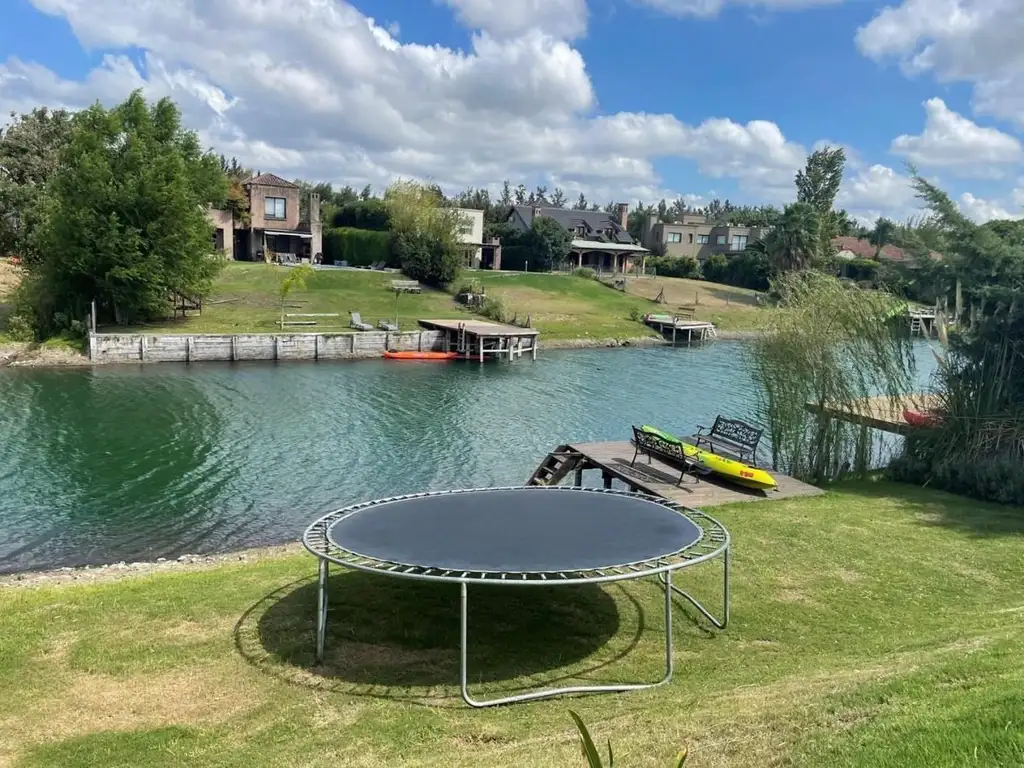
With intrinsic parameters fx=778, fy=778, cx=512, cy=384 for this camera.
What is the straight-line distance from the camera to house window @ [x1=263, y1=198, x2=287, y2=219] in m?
73.6

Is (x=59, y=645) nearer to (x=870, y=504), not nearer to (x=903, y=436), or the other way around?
(x=870, y=504)

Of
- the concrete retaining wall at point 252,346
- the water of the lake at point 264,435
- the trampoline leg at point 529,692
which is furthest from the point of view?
the concrete retaining wall at point 252,346

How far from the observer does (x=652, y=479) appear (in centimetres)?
1722

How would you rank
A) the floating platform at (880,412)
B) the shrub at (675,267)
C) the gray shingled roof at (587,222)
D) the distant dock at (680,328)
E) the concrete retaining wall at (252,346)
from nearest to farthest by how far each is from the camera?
the floating platform at (880,412) → the concrete retaining wall at (252,346) → the distant dock at (680,328) → the shrub at (675,267) → the gray shingled roof at (587,222)

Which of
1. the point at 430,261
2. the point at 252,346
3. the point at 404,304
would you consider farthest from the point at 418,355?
the point at 430,261

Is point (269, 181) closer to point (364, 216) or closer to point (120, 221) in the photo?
point (364, 216)

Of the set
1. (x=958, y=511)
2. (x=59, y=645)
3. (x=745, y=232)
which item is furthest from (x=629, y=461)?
(x=745, y=232)

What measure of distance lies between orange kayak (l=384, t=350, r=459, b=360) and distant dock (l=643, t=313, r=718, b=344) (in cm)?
2122

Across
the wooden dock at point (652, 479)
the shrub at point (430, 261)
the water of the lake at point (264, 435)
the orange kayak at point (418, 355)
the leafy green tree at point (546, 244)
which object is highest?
the leafy green tree at point (546, 244)

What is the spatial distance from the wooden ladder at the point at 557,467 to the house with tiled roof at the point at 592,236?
69.7 m

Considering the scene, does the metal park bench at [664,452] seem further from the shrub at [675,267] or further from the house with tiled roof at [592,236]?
the shrub at [675,267]

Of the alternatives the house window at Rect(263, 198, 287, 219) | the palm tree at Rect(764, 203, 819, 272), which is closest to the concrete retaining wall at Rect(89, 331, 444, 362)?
the house window at Rect(263, 198, 287, 219)

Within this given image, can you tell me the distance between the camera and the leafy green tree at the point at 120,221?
43.4m

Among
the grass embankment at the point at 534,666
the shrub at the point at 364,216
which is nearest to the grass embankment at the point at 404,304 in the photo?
the shrub at the point at 364,216
